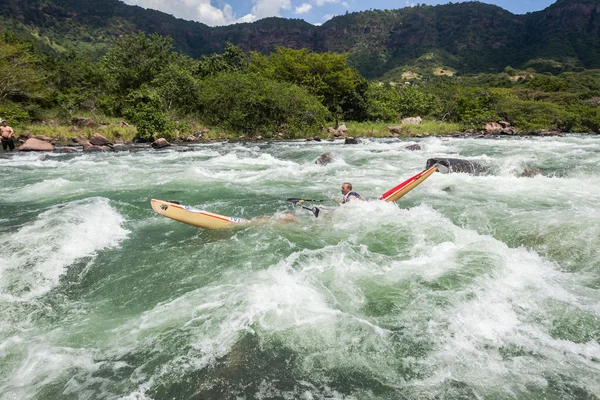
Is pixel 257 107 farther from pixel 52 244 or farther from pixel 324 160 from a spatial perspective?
pixel 52 244

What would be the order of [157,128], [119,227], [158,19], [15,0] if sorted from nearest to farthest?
1. [119,227]
2. [157,128]
3. [15,0]
4. [158,19]

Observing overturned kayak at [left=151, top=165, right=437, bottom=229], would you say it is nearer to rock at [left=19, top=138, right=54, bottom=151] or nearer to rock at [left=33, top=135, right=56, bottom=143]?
rock at [left=19, top=138, right=54, bottom=151]

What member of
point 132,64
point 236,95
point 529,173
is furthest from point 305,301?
point 132,64

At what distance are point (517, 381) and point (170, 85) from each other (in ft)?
83.5

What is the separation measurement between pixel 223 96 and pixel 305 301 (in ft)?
73.1

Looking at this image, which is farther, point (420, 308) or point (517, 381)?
point (420, 308)

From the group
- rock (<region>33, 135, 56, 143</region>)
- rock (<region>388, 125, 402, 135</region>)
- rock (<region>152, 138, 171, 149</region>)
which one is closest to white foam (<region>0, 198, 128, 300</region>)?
rock (<region>152, 138, 171, 149</region>)

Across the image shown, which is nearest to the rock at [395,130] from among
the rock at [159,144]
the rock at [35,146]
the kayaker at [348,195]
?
the rock at [159,144]

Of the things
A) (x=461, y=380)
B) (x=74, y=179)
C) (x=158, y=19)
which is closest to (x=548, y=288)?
(x=461, y=380)

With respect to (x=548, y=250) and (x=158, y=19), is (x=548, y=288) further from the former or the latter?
(x=158, y=19)

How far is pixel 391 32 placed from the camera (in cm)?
16500

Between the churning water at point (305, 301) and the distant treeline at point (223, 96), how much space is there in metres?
16.0


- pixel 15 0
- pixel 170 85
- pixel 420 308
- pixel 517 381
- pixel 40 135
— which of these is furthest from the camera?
pixel 15 0

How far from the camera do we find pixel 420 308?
12.7 feet
